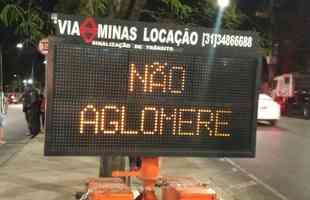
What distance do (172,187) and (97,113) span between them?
1.37 metres

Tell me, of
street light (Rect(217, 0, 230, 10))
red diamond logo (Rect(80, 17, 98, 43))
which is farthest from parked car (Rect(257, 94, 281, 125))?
Answer: red diamond logo (Rect(80, 17, 98, 43))

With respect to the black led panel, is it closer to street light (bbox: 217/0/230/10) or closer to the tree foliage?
the tree foliage

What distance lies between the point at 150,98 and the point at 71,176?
15.6 feet

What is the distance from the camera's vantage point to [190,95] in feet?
19.1

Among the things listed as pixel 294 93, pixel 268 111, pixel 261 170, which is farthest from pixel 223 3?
pixel 294 93

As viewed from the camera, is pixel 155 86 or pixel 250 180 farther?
pixel 250 180

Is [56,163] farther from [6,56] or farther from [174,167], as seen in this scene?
[6,56]

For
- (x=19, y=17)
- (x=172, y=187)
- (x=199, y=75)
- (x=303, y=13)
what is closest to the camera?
(x=199, y=75)

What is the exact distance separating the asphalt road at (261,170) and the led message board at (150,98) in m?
3.50

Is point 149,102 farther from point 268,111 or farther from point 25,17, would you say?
point 268,111

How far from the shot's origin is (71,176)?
10.0 meters

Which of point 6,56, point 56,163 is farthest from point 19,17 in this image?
point 6,56

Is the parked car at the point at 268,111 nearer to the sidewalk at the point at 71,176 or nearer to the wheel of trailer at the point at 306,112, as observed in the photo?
the wheel of trailer at the point at 306,112

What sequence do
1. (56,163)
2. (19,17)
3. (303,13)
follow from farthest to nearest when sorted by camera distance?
(303,13) → (56,163) → (19,17)
